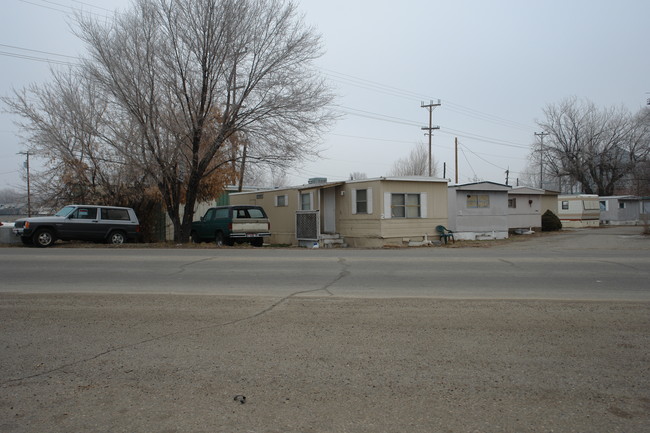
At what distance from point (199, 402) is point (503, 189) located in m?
25.0

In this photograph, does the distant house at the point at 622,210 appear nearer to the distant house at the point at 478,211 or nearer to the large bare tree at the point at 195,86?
the distant house at the point at 478,211

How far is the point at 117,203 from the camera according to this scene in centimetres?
2481

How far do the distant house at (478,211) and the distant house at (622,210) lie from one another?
20468mm

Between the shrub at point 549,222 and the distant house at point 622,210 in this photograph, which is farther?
the distant house at point 622,210

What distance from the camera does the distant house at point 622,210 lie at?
42.0 metres

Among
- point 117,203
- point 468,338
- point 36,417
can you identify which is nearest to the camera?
point 36,417

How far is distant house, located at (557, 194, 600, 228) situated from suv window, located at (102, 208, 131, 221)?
1246 inches

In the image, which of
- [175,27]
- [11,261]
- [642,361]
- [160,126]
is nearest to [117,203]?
[160,126]

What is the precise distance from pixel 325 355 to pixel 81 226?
56.5 feet

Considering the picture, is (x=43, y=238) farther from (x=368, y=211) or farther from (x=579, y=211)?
(x=579, y=211)

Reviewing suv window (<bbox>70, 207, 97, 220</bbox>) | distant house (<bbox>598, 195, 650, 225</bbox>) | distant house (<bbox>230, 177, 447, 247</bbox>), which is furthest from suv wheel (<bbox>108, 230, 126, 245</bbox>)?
distant house (<bbox>598, 195, 650, 225</bbox>)

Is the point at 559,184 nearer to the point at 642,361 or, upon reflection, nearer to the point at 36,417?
the point at 642,361

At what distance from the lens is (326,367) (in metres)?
5.26

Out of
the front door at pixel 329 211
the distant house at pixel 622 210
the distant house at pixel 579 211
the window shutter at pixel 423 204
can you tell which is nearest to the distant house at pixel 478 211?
the window shutter at pixel 423 204
